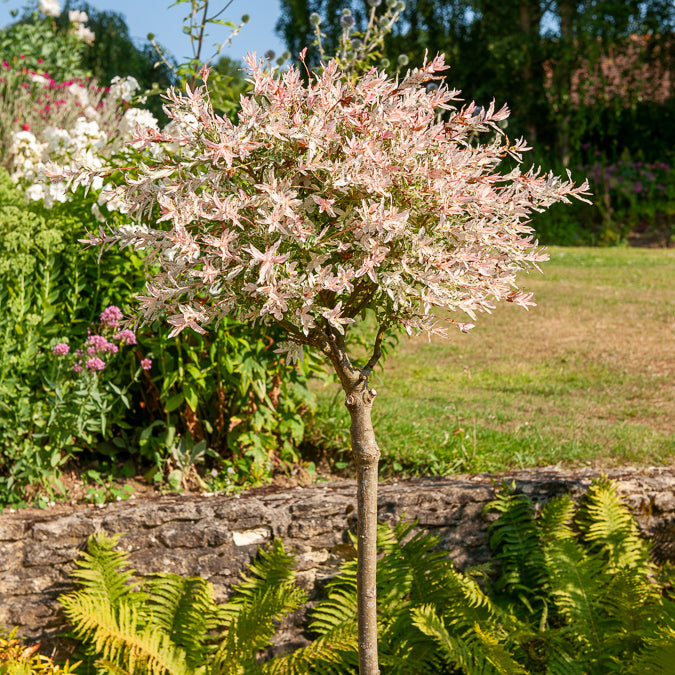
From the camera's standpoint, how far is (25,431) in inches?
Answer: 131

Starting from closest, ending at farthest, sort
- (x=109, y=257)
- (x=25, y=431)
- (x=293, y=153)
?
(x=293, y=153), (x=25, y=431), (x=109, y=257)

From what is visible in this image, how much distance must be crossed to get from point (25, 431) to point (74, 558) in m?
0.65

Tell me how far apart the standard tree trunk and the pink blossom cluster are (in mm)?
312

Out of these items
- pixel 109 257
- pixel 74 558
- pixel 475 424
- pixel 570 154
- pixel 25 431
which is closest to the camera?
pixel 74 558

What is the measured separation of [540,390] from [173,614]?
3.06 m

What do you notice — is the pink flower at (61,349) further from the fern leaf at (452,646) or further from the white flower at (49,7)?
the white flower at (49,7)

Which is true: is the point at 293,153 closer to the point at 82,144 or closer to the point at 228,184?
the point at 228,184

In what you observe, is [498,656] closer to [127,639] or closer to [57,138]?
[127,639]

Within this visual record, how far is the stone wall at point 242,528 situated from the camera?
2994 millimetres

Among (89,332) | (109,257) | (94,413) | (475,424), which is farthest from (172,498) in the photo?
(475,424)

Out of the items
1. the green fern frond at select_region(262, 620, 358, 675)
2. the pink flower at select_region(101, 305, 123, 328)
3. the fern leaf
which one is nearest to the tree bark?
the fern leaf

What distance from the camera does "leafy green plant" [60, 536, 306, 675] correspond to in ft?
8.46

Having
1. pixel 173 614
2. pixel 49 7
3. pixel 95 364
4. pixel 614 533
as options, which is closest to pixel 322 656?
pixel 173 614

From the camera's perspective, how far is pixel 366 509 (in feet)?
7.27
